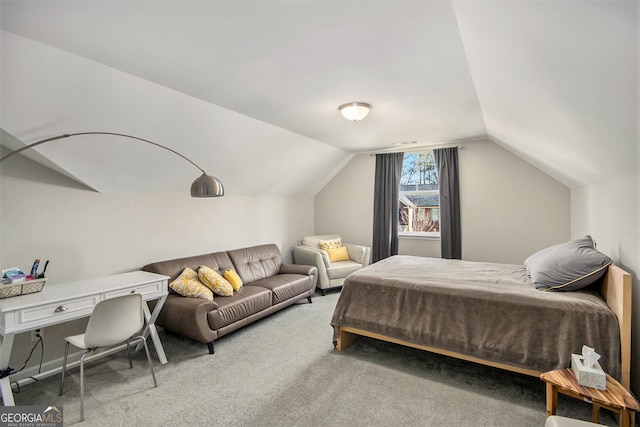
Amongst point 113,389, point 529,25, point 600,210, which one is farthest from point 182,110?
point 600,210

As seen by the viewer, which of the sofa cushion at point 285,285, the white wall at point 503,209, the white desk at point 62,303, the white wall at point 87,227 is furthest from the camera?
the white wall at point 503,209

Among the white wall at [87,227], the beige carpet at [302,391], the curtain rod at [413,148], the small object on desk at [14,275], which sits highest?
the curtain rod at [413,148]

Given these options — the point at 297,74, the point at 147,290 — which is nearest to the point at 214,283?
the point at 147,290

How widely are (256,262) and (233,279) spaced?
0.73m

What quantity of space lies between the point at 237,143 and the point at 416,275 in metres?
2.40

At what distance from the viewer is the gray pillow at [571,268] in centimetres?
221

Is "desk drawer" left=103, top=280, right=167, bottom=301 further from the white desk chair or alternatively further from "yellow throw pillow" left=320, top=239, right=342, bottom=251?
"yellow throw pillow" left=320, top=239, right=342, bottom=251

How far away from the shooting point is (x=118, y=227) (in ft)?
10.2

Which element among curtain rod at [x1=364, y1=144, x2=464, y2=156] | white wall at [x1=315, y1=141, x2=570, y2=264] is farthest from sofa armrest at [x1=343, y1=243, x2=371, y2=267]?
curtain rod at [x1=364, y1=144, x2=464, y2=156]

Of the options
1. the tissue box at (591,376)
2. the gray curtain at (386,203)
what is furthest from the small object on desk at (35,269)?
the gray curtain at (386,203)

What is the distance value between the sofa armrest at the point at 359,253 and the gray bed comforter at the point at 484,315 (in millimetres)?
1907

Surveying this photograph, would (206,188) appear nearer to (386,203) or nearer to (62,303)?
(62,303)

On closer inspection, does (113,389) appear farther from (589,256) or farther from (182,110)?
(589,256)

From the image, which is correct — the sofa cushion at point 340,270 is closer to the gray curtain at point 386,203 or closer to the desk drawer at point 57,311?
the gray curtain at point 386,203
